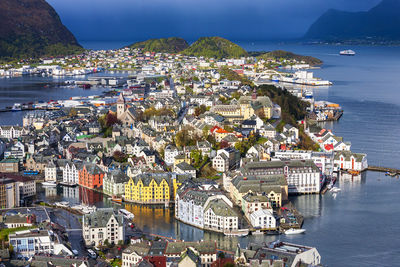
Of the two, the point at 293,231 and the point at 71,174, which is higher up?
the point at 71,174

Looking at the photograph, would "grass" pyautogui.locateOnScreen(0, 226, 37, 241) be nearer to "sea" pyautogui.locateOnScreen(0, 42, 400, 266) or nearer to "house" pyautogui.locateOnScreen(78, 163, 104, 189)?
"sea" pyautogui.locateOnScreen(0, 42, 400, 266)

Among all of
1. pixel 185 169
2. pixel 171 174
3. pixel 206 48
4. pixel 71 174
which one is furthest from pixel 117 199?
pixel 206 48

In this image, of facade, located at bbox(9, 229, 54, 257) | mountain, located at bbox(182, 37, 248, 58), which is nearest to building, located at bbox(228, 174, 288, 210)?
facade, located at bbox(9, 229, 54, 257)

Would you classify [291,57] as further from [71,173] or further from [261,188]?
[261,188]

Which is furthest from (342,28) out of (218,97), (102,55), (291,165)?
(291,165)

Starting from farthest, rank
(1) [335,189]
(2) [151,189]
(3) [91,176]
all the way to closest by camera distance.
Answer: (3) [91,176] < (1) [335,189] < (2) [151,189]

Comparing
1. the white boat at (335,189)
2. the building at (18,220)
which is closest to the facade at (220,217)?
the building at (18,220)
